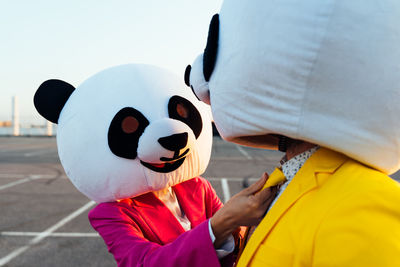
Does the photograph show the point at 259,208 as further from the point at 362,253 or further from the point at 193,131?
the point at 193,131

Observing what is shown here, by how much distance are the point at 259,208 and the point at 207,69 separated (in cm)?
51

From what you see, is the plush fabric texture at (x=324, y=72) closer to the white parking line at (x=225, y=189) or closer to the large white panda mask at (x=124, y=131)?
the large white panda mask at (x=124, y=131)

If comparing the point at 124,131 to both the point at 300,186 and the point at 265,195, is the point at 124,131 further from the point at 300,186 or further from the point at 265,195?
the point at 300,186

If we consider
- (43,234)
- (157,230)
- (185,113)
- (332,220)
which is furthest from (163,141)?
(43,234)

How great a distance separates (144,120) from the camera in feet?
4.80

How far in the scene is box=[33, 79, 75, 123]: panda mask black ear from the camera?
1.61m

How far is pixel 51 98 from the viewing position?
162cm

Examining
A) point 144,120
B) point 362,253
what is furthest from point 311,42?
point 144,120

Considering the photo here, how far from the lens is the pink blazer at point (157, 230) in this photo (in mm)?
1158

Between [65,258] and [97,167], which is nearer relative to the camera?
[97,167]

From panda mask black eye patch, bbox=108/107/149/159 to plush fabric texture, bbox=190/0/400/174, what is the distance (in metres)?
0.61

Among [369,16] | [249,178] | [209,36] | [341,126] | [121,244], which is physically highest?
[369,16]

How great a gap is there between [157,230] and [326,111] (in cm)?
98

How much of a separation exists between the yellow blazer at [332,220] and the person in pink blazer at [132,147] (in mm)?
329
